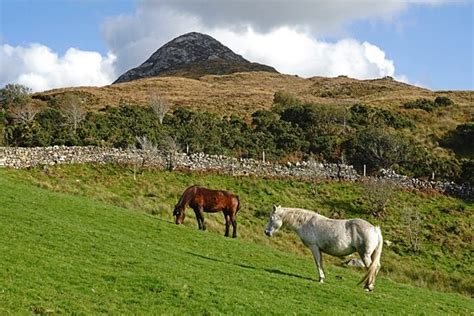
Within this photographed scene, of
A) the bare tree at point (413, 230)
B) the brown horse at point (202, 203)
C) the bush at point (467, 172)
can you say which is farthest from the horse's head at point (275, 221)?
the bush at point (467, 172)

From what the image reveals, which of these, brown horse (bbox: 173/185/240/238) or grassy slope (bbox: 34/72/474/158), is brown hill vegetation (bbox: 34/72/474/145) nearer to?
grassy slope (bbox: 34/72/474/158)

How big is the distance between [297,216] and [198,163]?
28463mm

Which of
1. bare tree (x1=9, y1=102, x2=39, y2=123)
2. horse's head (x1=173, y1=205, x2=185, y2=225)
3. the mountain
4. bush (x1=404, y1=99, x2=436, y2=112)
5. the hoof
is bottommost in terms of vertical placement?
the hoof

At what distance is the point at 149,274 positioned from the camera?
1419 centimetres

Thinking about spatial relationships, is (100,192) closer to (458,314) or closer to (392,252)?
(392,252)

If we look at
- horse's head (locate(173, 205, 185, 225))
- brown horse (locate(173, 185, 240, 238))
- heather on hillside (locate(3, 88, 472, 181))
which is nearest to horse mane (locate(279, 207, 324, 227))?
brown horse (locate(173, 185, 240, 238))

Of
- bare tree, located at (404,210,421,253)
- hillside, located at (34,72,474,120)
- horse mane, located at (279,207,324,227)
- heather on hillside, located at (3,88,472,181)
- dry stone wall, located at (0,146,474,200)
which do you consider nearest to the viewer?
horse mane, located at (279,207,324,227)

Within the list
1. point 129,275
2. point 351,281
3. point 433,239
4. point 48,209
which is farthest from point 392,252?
point 129,275

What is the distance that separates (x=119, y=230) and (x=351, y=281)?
9.04 m

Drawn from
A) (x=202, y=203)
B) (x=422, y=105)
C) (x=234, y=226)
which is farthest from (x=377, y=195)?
(x=422, y=105)

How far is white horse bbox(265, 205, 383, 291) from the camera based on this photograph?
16.0m

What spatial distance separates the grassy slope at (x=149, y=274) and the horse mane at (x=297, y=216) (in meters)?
1.73

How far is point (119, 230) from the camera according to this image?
2148 centimetres

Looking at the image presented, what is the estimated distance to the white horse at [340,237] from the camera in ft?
52.4
